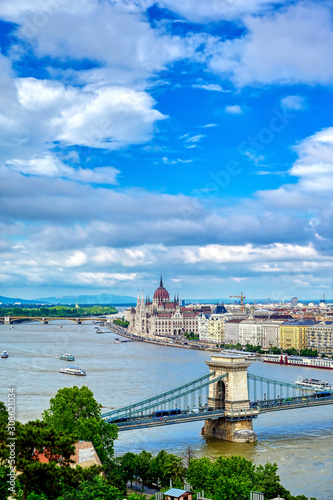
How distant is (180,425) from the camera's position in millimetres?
32219

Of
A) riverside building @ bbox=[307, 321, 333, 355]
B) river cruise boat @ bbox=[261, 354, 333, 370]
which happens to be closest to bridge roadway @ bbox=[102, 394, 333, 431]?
river cruise boat @ bbox=[261, 354, 333, 370]

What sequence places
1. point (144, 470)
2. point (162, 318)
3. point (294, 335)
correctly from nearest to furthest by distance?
point (144, 470)
point (294, 335)
point (162, 318)

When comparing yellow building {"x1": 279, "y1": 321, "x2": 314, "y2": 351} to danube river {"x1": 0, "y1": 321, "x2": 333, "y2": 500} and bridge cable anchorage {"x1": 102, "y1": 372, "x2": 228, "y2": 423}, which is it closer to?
danube river {"x1": 0, "y1": 321, "x2": 333, "y2": 500}

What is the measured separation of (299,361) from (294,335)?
14522 millimetres

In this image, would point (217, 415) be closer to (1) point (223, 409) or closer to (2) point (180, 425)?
(1) point (223, 409)

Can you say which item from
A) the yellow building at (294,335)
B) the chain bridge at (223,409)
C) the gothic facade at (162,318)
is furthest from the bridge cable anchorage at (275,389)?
the gothic facade at (162,318)

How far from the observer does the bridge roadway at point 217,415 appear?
26.5 meters

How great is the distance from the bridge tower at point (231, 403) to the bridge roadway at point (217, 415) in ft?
0.16

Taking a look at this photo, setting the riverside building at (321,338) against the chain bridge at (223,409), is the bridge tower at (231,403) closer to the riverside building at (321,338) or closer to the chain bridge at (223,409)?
the chain bridge at (223,409)

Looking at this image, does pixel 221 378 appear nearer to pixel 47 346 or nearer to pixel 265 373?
pixel 265 373

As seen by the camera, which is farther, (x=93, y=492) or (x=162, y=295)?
(x=162, y=295)

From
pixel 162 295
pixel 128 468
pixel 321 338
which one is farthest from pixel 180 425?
pixel 162 295

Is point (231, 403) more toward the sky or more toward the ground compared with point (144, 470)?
more toward the sky

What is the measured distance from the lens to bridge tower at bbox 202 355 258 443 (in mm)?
28750
